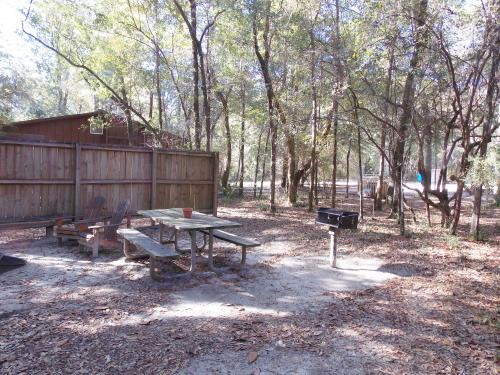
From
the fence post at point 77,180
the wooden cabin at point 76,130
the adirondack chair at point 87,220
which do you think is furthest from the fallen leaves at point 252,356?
the wooden cabin at point 76,130

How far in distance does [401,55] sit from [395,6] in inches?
37.5

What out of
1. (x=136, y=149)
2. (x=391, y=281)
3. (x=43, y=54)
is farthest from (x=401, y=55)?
(x=43, y=54)

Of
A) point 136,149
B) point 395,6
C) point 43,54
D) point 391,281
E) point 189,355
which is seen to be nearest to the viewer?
point 189,355

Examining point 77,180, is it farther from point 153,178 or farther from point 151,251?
point 151,251

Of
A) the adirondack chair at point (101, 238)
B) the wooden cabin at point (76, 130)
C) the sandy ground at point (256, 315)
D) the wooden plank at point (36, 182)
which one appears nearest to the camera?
the sandy ground at point (256, 315)

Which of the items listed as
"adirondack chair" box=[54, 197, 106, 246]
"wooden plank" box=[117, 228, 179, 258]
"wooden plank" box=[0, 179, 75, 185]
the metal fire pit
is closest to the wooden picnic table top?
"wooden plank" box=[117, 228, 179, 258]

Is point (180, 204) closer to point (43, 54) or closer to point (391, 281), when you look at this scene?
point (391, 281)

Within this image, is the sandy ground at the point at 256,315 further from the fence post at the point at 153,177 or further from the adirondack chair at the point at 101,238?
the fence post at the point at 153,177

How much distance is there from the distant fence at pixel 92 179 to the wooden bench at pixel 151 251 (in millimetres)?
2487

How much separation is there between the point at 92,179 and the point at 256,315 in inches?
224

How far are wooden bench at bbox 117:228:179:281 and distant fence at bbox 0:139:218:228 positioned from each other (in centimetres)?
249

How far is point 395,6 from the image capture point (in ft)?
22.3

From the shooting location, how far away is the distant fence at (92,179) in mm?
6820

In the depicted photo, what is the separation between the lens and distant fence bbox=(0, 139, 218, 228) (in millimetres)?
6820
